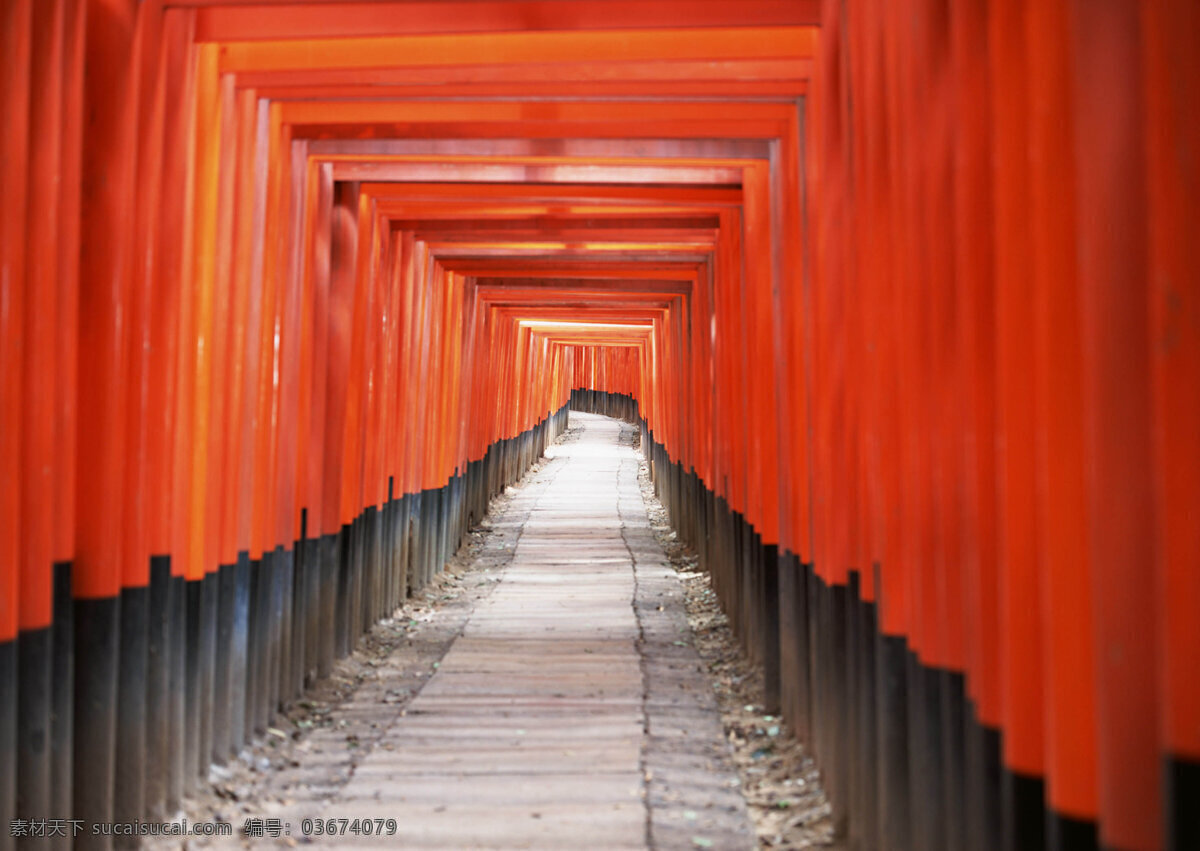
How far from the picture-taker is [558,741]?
→ 5496mm

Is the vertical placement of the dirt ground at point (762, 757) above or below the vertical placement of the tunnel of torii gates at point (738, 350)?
below

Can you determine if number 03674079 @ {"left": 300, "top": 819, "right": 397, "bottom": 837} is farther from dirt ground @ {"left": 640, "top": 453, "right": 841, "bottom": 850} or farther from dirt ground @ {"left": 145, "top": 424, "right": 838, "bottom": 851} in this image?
dirt ground @ {"left": 640, "top": 453, "right": 841, "bottom": 850}

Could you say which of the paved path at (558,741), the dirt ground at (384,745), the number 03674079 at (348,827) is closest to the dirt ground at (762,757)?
the dirt ground at (384,745)

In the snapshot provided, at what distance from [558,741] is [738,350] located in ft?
11.4

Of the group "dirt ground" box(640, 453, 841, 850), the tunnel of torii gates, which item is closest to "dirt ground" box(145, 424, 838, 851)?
"dirt ground" box(640, 453, 841, 850)

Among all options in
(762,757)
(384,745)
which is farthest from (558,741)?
(762,757)

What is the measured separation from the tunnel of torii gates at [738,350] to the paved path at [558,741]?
590 mm

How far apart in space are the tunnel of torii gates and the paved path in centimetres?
59

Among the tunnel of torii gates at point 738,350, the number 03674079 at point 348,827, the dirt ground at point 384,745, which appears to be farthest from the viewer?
the dirt ground at point 384,745

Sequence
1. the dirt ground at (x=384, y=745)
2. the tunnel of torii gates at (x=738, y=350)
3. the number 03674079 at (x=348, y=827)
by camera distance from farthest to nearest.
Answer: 1. the dirt ground at (x=384, y=745)
2. the number 03674079 at (x=348, y=827)
3. the tunnel of torii gates at (x=738, y=350)

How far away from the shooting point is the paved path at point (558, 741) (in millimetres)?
4316

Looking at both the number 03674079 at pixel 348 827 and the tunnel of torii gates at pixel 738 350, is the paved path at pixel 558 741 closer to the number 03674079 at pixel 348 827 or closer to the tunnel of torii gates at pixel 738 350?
the number 03674079 at pixel 348 827

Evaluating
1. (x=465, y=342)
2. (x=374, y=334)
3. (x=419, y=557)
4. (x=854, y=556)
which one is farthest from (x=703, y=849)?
(x=465, y=342)

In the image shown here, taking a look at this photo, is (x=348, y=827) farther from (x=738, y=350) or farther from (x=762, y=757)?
(x=738, y=350)
